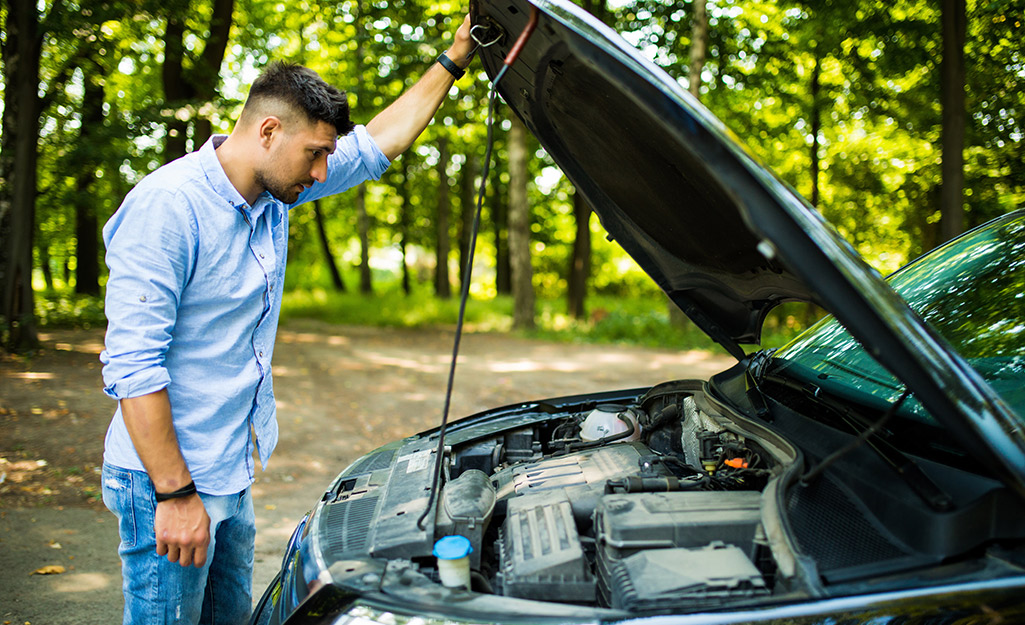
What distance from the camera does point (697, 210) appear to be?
7.57 ft

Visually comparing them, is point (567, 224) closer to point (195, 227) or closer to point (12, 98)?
point (12, 98)

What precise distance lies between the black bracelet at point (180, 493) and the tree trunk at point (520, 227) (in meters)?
11.6

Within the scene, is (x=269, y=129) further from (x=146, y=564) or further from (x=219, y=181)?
(x=146, y=564)

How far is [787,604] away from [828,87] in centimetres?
1495

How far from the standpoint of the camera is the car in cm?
150

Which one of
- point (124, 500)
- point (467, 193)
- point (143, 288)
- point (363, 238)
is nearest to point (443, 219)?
point (363, 238)

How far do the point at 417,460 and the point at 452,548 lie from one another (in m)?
0.77

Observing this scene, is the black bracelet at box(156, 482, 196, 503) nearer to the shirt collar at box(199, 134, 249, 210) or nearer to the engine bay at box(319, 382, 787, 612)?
the engine bay at box(319, 382, 787, 612)

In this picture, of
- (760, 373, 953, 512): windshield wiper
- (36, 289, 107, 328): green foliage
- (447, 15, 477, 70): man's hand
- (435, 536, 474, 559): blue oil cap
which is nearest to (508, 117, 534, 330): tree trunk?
(36, 289, 107, 328): green foliage

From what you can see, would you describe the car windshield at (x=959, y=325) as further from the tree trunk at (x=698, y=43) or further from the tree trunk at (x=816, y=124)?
the tree trunk at (x=816, y=124)

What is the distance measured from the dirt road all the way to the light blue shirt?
1838 mm

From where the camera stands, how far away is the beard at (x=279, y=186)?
201 cm

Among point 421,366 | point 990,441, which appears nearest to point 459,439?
point 990,441

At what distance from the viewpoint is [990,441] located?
4.87 ft
